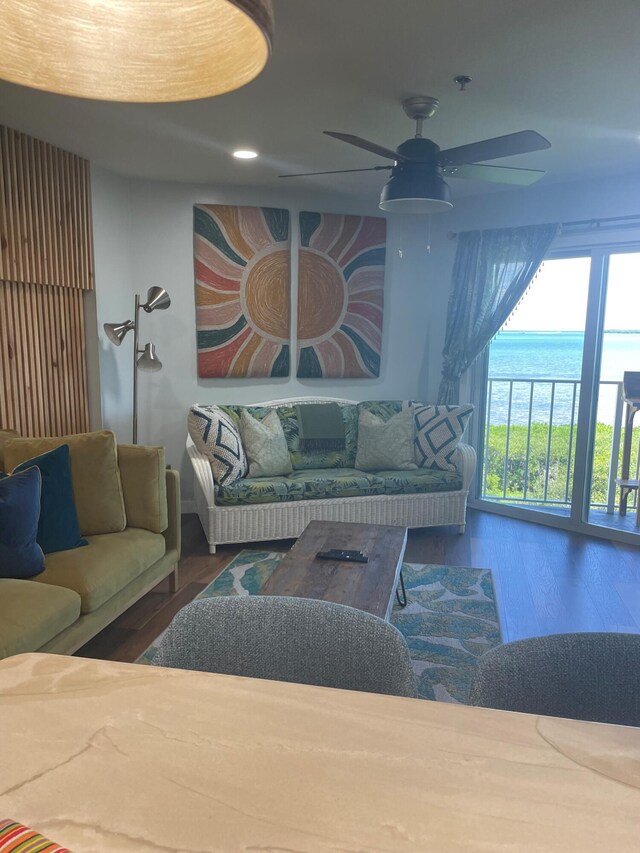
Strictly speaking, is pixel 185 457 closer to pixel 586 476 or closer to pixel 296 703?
pixel 586 476

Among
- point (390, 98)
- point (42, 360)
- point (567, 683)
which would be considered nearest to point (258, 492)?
point (42, 360)

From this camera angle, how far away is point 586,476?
4.57 metres

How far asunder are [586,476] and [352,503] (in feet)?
5.73

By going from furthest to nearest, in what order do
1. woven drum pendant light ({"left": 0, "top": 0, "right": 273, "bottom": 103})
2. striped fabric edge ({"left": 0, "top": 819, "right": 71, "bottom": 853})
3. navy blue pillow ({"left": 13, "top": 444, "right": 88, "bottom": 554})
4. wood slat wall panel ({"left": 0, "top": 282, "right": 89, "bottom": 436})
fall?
wood slat wall panel ({"left": 0, "top": 282, "right": 89, "bottom": 436}) → navy blue pillow ({"left": 13, "top": 444, "right": 88, "bottom": 554}) → woven drum pendant light ({"left": 0, "top": 0, "right": 273, "bottom": 103}) → striped fabric edge ({"left": 0, "top": 819, "right": 71, "bottom": 853})

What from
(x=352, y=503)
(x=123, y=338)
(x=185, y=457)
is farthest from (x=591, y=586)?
(x=123, y=338)

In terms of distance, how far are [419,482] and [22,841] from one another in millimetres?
3805

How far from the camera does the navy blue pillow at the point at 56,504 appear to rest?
2689mm

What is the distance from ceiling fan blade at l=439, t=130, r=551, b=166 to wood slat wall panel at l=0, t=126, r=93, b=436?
91.0 inches

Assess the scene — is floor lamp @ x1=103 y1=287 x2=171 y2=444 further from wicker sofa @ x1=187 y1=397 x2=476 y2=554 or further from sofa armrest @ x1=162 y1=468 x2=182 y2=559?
sofa armrest @ x1=162 y1=468 x2=182 y2=559

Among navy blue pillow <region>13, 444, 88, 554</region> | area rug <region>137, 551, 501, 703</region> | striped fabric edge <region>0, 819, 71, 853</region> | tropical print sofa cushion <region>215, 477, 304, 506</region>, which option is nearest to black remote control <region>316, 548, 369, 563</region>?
area rug <region>137, 551, 501, 703</region>

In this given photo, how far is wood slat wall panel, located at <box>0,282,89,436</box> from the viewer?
3.59 metres

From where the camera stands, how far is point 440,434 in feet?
14.9

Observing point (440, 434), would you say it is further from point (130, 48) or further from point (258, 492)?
point (130, 48)

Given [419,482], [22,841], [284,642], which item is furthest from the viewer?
[419,482]
